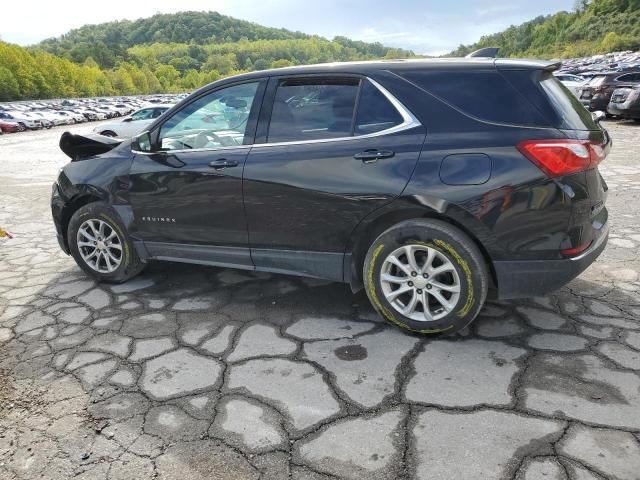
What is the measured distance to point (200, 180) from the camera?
3.60 meters

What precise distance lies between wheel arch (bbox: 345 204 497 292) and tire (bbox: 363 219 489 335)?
0.16ft

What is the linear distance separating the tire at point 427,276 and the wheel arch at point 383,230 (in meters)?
0.05

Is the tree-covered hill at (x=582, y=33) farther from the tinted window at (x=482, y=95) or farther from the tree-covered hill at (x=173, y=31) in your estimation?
the tinted window at (x=482, y=95)

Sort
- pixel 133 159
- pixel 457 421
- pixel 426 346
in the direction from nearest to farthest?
pixel 457 421
pixel 426 346
pixel 133 159

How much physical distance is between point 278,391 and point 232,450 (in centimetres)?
48

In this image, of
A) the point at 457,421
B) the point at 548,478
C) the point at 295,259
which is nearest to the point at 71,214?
the point at 295,259

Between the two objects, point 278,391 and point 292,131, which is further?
point 292,131

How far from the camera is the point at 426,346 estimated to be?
3.07 m

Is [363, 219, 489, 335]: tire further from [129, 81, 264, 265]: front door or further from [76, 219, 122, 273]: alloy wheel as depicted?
[76, 219, 122, 273]: alloy wheel

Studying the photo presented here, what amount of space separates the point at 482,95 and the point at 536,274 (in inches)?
42.3

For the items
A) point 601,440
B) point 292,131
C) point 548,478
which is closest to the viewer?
point 548,478

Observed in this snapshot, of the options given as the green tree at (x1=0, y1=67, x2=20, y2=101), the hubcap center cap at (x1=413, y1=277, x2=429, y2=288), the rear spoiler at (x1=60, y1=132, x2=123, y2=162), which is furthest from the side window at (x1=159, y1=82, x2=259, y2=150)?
the green tree at (x1=0, y1=67, x2=20, y2=101)

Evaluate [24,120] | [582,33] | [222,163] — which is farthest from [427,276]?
[582,33]

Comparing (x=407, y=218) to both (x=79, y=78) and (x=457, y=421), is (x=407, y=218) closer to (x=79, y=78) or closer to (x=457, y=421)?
(x=457, y=421)
